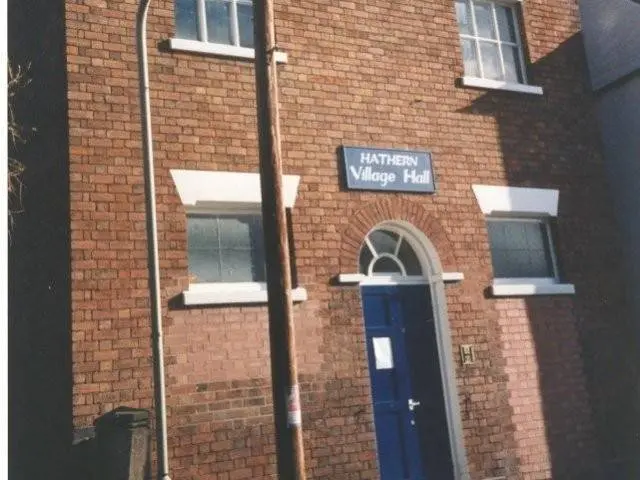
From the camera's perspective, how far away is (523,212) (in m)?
8.73

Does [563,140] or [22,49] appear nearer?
[22,49]

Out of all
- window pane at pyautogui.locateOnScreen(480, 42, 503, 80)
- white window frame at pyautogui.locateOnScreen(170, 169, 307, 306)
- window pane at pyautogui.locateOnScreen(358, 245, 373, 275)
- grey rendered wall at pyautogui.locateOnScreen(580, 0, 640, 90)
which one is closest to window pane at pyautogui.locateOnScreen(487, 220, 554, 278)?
window pane at pyautogui.locateOnScreen(358, 245, 373, 275)

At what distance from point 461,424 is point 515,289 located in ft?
5.80

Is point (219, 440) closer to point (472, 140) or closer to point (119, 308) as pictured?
point (119, 308)

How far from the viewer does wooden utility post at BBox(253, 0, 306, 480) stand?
4.93 meters

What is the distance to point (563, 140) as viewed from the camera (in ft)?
30.6

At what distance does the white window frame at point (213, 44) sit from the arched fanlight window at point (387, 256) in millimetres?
2292

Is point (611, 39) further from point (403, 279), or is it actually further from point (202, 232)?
point (202, 232)

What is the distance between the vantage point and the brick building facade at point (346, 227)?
6.57m

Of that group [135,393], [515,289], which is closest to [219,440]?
[135,393]

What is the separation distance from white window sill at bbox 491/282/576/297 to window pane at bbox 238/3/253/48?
158 inches

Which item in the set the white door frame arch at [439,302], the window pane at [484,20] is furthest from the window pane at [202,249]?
the window pane at [484,20]

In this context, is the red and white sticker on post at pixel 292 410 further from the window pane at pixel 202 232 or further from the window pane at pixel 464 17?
the window pane at pixel 464 17

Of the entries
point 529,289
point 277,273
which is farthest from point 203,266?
point 529,289
